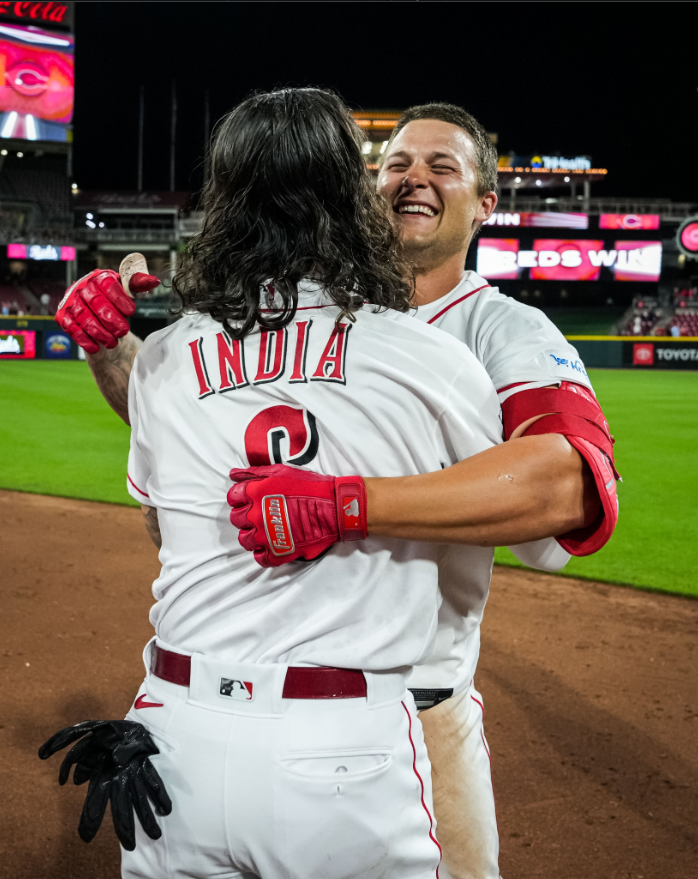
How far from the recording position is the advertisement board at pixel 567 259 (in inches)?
1432

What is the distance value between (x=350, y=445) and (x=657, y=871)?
2.28 m

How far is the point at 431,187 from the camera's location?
238 cm

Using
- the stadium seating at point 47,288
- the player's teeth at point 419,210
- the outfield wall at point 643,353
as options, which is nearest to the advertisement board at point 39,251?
the stadium seating at point 47,288

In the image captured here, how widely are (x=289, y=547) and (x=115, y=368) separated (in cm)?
91

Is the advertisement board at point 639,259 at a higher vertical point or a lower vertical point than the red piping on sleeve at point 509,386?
higher

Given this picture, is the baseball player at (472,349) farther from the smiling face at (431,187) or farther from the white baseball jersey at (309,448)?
the white baseball jersey at (309,448)

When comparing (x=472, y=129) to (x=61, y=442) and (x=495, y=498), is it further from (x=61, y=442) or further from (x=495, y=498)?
(x=61, y=442)

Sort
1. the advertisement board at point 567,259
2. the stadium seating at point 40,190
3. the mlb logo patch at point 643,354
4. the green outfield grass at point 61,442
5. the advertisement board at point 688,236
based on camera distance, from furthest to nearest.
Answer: the stadium seating at point 40,190, the advertisement board at point 567,259, the advertisement board at point 688,236, the mlb logo patch at point 643,354, the green outfield grass at point 61,442

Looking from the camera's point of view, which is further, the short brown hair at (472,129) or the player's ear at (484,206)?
the player's ear at (484,206)

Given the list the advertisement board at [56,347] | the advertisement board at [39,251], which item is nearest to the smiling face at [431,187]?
the advertisement board at [56,347]

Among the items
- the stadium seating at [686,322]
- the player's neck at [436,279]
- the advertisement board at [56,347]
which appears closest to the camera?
the player's neck at [436,279]

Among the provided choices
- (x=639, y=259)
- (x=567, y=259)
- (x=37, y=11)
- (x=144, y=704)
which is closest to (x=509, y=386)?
(x=144, y=704)

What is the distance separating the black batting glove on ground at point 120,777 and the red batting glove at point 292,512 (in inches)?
15.4

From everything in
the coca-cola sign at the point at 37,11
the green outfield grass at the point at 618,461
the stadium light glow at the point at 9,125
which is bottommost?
the green outfield grass at the point at 618,461
